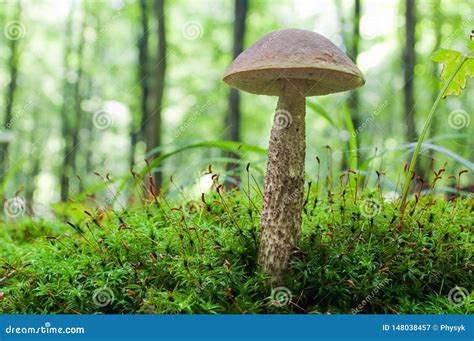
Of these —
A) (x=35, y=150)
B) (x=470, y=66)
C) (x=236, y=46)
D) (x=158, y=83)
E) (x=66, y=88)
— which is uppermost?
(x=236, y=46)

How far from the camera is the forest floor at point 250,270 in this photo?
188cm

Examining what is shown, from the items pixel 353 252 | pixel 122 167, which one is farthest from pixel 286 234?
pixel 122 167

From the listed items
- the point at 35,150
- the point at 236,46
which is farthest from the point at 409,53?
the point at 35,150

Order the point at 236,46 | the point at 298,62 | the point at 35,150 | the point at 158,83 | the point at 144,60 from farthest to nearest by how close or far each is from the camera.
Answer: the point at 35,150 → the point at 144,60 → the point at 158,83 → the point at 236,46 → the point at 298,62

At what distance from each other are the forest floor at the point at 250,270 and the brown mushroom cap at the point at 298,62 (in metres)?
0.72

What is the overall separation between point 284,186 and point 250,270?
47 centimetres

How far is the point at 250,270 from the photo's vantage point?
80.6 inches

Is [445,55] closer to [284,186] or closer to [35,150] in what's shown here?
[284,186]

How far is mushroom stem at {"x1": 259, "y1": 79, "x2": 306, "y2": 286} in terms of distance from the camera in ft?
6.31

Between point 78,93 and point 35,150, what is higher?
point 78,93

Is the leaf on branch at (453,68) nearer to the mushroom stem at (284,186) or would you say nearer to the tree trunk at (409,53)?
the mushroom stem at (284,186)

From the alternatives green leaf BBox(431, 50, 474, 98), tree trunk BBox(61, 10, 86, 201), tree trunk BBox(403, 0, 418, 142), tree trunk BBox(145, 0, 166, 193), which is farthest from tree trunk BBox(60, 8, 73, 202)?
green leaf BBox(431, 50, 474, 98)

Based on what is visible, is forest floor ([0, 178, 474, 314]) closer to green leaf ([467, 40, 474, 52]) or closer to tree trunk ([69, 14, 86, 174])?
green leaf ([467, 40, 474, 52])

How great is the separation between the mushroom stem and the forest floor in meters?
→ 0.08
